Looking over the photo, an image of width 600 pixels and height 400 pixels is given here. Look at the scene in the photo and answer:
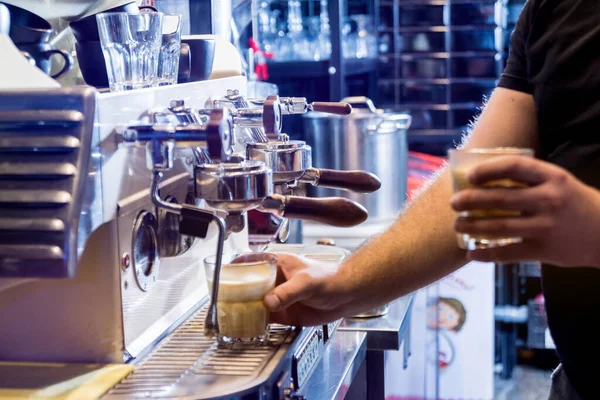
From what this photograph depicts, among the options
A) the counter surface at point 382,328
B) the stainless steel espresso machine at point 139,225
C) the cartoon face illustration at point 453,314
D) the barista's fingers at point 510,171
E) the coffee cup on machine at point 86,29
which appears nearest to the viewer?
the barista's fingers at point 510,171

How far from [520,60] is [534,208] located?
593 mm

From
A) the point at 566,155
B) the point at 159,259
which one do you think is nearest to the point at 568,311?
the point at 566,155

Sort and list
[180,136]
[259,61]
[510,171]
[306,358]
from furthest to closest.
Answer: [259,61] → [306,358] → [180,136] → [510,171]

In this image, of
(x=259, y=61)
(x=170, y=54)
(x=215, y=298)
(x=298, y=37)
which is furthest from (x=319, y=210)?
(x=298, y=37)

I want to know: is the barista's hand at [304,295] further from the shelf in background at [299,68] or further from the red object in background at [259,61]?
the shelf in background at [299,68]

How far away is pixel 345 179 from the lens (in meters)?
1.45

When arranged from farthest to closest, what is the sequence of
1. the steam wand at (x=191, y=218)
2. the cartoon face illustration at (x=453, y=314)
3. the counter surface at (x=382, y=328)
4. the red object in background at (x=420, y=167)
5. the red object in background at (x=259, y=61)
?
the red object in background at (x=420, y=167) < the cartoon face illustration at (x=453, y=314) < the red object in background at (x=259, y=61) < the counter surface at (x=382, y=328) < the steam wand at (x=191, y=218)

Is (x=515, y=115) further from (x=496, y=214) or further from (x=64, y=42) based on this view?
(x=64, y=42)

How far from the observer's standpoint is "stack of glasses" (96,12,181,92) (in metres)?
1.25

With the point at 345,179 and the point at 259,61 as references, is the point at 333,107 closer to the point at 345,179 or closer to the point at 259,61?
the point at 345,179

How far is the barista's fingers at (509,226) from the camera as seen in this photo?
81 cm

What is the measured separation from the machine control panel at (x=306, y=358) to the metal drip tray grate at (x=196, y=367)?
1.0 inches

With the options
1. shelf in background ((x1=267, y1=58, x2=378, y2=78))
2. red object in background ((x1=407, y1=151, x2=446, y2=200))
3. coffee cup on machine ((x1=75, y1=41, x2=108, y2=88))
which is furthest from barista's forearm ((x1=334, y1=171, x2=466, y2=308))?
shelf in background ((x1=267, y1=58, x2=378, y2=78))

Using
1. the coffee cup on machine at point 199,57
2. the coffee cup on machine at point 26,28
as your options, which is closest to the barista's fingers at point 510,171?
the coffee cup on machine at point 26,28
